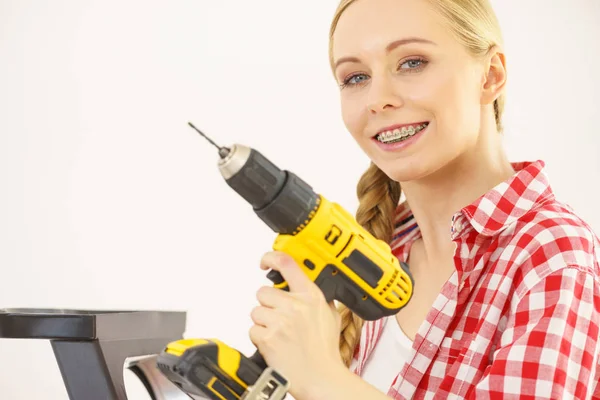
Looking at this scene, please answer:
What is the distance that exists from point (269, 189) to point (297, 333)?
0.58ft

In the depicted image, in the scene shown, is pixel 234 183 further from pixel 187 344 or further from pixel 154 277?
pixel 154 277

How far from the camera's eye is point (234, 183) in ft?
2.92

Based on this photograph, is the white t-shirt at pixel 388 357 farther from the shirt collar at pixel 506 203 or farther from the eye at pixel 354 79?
the eye at pixel 354 79

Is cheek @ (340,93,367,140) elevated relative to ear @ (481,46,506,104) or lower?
lower

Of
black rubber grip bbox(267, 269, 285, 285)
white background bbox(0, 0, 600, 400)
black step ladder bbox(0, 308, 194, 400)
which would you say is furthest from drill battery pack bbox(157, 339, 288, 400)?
white background bbox(0, 0, 600, 400)

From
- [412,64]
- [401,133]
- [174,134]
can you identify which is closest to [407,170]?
[401,133]

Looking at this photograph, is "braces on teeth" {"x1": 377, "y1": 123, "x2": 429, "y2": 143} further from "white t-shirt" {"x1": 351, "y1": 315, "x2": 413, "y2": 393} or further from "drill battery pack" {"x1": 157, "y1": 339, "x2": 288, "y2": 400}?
"drill battery pack" {"x1": 157, "y1": 339, "x2": 288, "y2": 400}

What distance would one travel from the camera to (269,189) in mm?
900

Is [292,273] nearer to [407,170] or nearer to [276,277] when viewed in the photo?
[276,277]

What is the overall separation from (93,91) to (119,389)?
1.53 meters

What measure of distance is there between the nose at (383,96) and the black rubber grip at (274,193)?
0.26 meters

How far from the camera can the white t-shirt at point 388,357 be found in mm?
1224

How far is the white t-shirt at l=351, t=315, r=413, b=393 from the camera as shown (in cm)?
122

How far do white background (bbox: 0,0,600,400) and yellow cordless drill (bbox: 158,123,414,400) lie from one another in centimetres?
150
